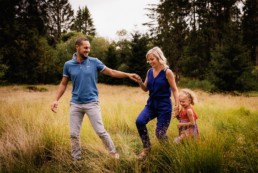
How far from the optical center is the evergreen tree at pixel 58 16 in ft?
160

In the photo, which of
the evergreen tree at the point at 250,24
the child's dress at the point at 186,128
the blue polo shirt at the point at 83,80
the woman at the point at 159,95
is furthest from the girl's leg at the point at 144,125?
the evergreen tree at the point at 250,24

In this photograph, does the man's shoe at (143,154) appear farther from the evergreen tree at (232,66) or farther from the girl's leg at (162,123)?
the evergreen tree at (232,66)

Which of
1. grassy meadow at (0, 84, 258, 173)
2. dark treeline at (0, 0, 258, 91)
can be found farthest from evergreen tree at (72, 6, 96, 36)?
grassy meadow at (0, 84, 258, 173)

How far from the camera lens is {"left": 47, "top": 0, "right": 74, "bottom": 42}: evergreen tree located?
1925 inches

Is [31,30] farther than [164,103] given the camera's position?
Yes

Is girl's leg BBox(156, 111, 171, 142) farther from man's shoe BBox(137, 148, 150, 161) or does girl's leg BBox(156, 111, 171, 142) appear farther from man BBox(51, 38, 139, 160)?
man BBox(51, 38, 139, 160)

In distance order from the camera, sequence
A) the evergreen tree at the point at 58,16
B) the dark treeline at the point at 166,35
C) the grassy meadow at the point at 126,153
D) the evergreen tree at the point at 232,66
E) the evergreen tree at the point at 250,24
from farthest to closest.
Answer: the evergreen tree at the point at 58,16, the evergreen tree at the point at 250,24, the dark treeline at the point at 166,35, the evergreen tree at the point at 232,66, the grassy meadow at the point at 126,153

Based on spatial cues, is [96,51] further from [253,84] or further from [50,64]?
[253,84]

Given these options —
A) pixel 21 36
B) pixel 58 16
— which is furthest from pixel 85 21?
pixel 21 36

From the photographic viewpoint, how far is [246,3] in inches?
1123

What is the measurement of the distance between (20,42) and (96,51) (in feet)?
41.8

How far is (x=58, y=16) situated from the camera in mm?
49938

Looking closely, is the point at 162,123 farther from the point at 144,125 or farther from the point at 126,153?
the point at 126,153

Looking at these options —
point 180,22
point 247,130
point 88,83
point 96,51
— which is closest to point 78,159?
point 88,83
